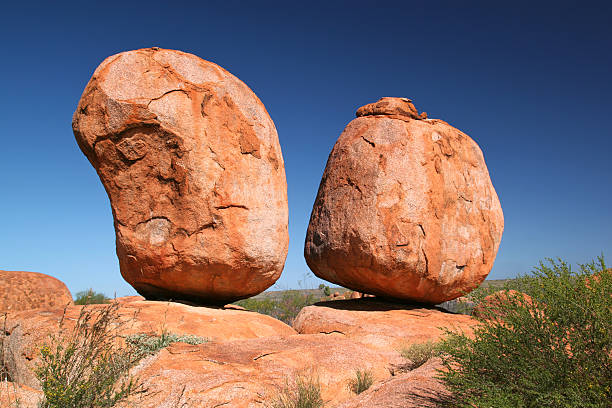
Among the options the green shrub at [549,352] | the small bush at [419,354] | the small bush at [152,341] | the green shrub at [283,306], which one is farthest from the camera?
the green shrub at [283,306]

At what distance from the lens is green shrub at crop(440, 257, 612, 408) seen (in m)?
3.09

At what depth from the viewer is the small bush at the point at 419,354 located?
581 cm

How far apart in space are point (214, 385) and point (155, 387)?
0.53 m

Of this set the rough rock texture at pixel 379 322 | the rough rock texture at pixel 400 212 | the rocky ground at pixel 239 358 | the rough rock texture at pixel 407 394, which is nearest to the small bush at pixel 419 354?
the rocky ground at pixel 239 358

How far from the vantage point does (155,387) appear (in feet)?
13.5

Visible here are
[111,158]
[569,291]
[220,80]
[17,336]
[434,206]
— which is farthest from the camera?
[434,206]

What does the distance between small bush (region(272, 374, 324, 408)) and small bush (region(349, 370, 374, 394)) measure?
1.76ft

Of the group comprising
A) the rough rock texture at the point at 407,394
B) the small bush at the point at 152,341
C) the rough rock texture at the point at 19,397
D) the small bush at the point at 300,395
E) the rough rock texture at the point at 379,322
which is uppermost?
the rough rock texture at the point at 379,322

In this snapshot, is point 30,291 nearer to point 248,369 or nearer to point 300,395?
point 248,369

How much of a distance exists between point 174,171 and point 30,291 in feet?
12.4

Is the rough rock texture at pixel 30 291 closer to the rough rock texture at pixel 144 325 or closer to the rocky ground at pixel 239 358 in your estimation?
the rocky ground at pixel 239 358

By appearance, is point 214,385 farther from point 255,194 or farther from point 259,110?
point 259,110

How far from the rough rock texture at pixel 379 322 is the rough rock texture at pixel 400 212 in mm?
396

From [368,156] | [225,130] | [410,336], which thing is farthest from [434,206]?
[225,130]
